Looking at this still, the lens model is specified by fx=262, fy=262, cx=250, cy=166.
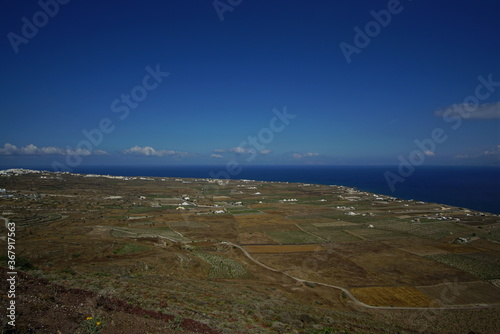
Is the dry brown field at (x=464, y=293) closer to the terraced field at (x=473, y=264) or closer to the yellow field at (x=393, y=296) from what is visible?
the yellow field at (x=393, y=296)

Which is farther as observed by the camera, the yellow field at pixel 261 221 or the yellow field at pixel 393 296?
the yellow field at pixel 261 221

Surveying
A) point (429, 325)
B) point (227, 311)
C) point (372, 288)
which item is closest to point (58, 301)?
point (227, 311)

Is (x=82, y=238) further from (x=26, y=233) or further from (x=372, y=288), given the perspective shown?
(x=372, y=288)

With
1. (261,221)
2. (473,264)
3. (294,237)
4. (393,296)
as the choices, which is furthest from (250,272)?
(261,221)

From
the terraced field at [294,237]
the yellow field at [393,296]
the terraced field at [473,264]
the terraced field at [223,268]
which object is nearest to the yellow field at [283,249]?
the terraced field at [294,237]

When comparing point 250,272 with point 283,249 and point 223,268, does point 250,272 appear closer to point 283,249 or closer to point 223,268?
point 223,268
